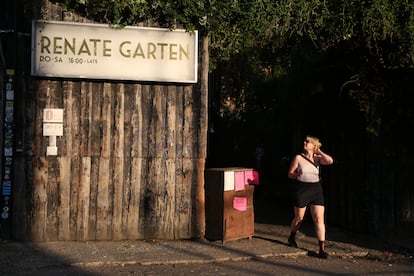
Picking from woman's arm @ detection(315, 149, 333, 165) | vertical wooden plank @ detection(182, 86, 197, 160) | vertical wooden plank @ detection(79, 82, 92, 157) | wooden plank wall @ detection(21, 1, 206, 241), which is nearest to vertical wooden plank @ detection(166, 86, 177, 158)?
wooden plank wall @ detection(21, 1, 206, 241)

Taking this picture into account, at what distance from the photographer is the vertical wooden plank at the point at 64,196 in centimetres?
817

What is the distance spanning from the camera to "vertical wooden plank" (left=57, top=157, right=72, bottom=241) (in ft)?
Answer: 26.8

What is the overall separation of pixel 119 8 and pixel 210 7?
137 centimetres

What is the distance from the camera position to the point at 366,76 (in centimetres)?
911

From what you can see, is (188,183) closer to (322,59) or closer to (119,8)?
(119,8)

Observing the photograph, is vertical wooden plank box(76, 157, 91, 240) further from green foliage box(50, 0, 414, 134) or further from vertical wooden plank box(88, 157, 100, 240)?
green foliage box(50, 0, 414, 134)

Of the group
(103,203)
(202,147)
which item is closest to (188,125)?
(202,147)

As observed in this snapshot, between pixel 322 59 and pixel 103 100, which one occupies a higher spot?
pixel 322 59

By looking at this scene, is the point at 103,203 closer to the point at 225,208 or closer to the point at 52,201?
the point at 52,201

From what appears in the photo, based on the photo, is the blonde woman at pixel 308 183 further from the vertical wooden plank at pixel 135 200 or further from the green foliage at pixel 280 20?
the vertical wooden plank at pixel 135 200

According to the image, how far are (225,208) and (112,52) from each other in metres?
2.94

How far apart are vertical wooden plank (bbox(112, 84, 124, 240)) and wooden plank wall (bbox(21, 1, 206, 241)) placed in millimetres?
15

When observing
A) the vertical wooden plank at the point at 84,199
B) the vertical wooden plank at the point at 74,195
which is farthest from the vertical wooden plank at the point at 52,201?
the vertical wooden plank at the point at 84,199

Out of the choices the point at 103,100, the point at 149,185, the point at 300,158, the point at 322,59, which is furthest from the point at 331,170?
the point at 103,100
